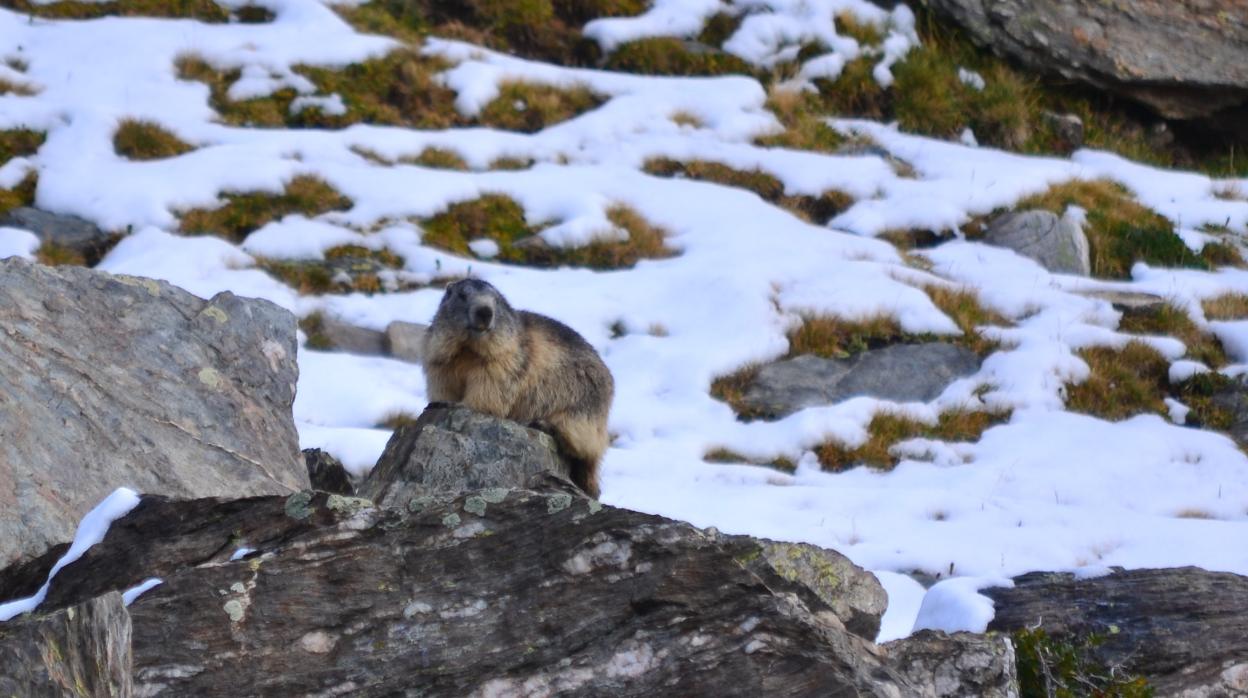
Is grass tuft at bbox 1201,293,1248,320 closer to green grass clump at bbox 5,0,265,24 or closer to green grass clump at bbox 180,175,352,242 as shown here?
green grass clump at bbox 180,175,352,242

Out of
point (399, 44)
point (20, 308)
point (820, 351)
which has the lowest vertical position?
point (820, 351)

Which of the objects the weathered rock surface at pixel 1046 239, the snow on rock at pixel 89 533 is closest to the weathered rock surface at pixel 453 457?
the snow on rock at pixel 89 533

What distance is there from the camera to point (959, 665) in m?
6.24

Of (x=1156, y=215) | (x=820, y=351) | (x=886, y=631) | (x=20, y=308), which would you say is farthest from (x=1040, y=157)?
(x=20, y=308)

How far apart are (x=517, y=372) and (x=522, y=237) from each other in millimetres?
7434

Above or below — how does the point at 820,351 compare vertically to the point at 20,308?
below

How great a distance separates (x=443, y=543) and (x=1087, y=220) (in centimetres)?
1485

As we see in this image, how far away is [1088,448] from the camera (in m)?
13.6

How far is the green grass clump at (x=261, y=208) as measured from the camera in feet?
53.4

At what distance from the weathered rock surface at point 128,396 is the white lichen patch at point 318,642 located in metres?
1.83

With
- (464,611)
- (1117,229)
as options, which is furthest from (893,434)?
(464,611)

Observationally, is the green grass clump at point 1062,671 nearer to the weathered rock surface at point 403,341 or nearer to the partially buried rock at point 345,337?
the weathered rock surface at point 403,341

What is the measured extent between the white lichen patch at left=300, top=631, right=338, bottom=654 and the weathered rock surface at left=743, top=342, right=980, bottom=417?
30.8 feet

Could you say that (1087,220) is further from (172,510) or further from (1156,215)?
(172,510)
